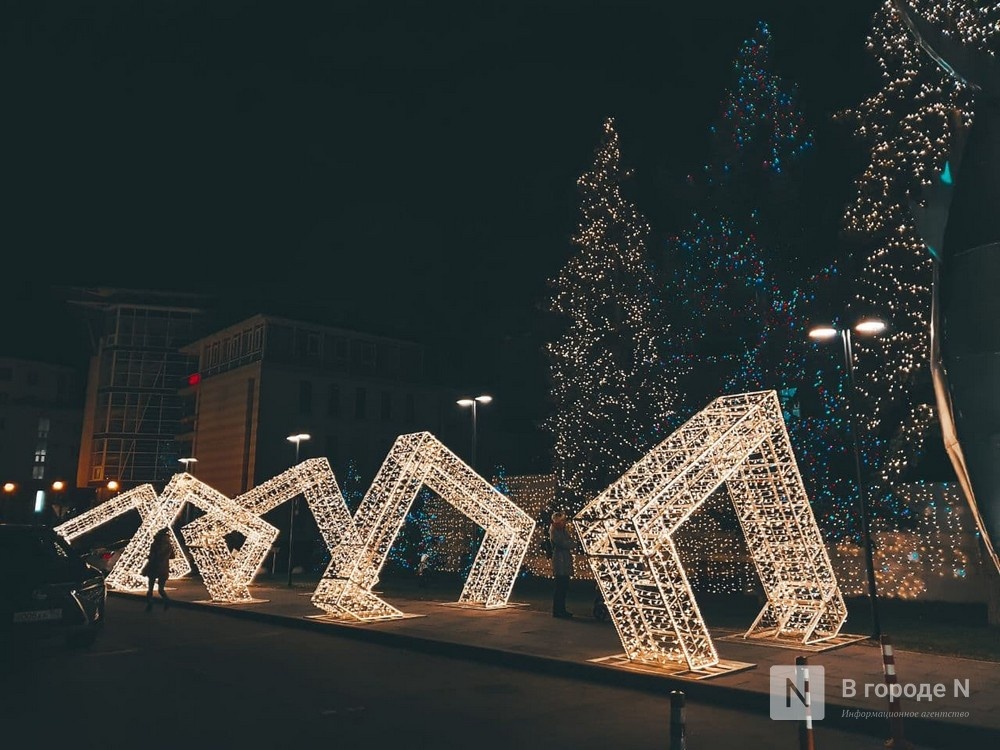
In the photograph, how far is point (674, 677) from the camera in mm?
9695

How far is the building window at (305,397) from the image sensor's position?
45844 millimetres

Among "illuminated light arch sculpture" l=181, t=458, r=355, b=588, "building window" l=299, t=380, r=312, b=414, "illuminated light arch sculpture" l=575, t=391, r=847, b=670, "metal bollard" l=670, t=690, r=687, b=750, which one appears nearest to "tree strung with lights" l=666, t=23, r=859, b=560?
"illuminated light arch sculpture" l=575, t=391, r=847, b=670

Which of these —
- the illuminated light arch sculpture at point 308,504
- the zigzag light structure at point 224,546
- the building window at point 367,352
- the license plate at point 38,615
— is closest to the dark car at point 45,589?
the license plate at point 38,615

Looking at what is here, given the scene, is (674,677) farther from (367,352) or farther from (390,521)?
(367,352)

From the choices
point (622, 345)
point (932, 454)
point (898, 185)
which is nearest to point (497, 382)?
point (622, 345)

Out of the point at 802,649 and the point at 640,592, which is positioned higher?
the point at 640,592

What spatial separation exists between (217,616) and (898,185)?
1872cm

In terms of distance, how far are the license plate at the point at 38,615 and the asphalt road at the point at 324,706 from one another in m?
0.68

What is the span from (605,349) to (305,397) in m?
26.3

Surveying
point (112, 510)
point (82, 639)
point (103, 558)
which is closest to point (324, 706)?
point (82, 639)

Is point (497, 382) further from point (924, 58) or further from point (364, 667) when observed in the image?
point (364, 667)

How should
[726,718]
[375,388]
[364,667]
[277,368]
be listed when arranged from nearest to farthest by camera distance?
1. [726,718]
2. [364,667]
3. [277,368]
4. [375,388]

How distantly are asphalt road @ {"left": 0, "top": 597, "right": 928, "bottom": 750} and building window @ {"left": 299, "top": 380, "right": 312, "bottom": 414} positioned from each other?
33.0 meters

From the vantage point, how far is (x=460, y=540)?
104 feet
